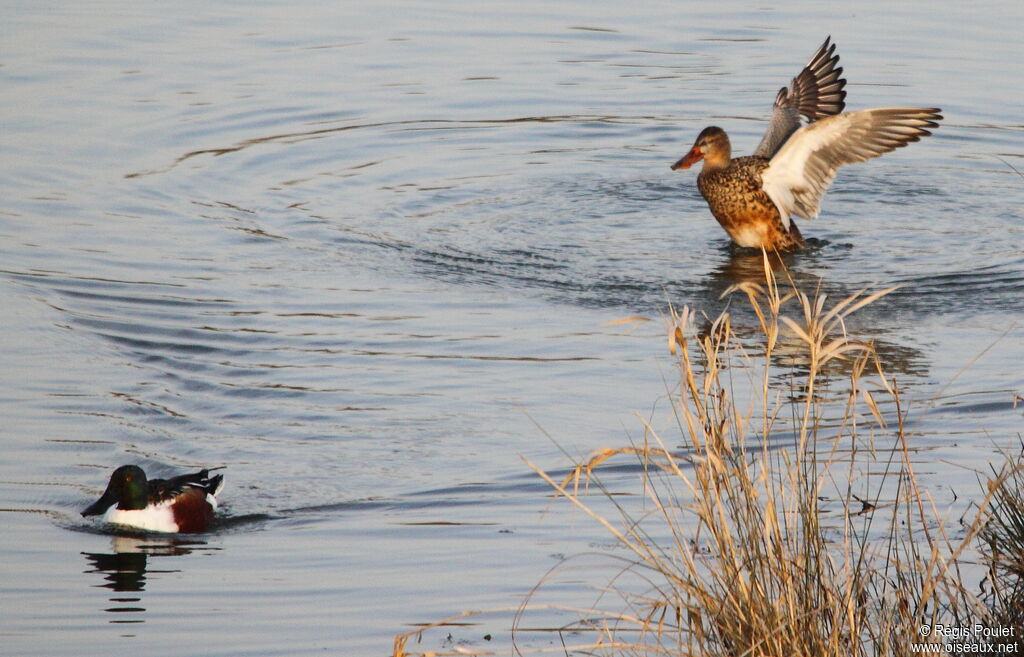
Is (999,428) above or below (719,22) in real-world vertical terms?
below

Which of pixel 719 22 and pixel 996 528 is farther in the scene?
pixel 719 22

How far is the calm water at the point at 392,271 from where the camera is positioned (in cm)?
551

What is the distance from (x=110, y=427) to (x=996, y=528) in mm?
4061

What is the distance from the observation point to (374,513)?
19.2 ft

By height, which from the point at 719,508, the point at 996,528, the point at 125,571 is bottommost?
the point at 125,571

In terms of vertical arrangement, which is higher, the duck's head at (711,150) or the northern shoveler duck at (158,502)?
the duck's head at (711,150)

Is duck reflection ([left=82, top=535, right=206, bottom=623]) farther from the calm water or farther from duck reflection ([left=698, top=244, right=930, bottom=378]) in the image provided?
duck reflection ([left=698, top=244, right=930, bottom=378])

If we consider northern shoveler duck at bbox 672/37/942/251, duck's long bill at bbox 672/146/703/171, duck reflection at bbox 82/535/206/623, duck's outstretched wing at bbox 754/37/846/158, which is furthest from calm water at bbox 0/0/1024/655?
duck's outstretched wing at bbox 754/37/846/158

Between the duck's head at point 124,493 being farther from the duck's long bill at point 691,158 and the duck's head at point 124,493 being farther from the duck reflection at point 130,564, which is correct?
the duck's long bill at point 691,158

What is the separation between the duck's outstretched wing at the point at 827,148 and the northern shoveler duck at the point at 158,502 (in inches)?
202

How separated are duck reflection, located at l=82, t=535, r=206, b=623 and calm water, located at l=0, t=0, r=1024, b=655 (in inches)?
0.8

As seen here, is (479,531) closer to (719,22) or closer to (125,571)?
(125,571)

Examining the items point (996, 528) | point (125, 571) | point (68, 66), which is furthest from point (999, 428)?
point (68, 66)

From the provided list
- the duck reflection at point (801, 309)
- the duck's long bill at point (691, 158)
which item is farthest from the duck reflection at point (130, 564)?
the duck's long bill at point (691, 158)
